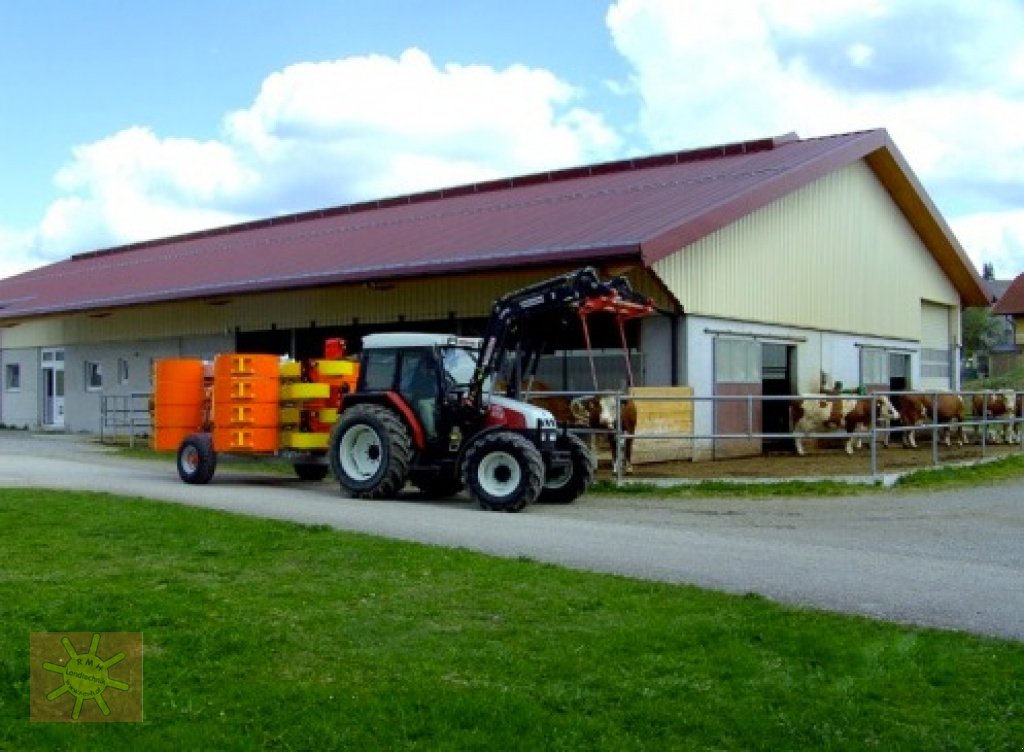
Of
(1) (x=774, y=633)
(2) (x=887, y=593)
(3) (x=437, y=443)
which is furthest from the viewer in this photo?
(3) (x=437, y=443)

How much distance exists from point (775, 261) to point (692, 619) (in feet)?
57.2

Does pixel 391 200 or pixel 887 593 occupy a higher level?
pixel 391 200

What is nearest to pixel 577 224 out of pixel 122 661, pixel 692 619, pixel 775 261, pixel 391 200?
pixel 775 261

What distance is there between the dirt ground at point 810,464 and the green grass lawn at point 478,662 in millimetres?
9009

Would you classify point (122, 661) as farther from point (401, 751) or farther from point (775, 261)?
point (775, 261)

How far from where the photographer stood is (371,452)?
16078 mm

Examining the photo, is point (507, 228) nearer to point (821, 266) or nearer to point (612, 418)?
point (821, 266)

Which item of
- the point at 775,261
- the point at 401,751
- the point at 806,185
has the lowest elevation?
the point at 401,751

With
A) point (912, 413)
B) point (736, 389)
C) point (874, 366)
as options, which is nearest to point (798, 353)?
point (912, 413)

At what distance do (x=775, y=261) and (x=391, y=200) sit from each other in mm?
14337

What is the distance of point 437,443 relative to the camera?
15.8m

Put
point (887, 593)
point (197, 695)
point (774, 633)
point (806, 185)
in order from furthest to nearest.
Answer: point (806, 185) → point (887, 593) → point (774, 633) → point (197, 695)

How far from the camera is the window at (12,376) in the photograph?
3875 cm

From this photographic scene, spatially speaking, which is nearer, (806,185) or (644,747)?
(644,747)
